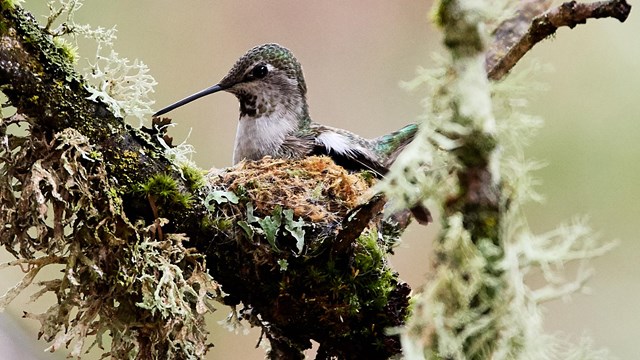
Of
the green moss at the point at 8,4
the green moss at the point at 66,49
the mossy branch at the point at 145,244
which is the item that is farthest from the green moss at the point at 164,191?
the green moss at the point at 8,4

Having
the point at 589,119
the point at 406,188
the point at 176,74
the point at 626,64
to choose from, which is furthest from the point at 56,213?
the point at 626,64

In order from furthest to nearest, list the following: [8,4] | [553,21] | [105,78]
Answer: [105,78], [8,4], [553,21]

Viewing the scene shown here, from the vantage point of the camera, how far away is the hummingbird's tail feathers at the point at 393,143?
2.63 m

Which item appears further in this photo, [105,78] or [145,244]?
[105,78]

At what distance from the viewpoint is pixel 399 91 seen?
12.7 feet

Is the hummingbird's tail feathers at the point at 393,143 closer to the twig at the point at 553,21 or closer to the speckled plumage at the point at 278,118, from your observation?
the speckled plumage at the point at 278,118

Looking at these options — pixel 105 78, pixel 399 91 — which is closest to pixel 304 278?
pixel 105 78

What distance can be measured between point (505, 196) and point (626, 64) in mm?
3204

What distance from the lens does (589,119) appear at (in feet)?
11.9

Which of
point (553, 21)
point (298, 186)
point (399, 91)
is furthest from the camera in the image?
point (399, 91)

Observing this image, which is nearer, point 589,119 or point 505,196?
point 505,196

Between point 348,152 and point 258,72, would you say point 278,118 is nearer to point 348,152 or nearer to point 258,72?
point 258,72

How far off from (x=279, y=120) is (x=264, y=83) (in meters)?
0.15

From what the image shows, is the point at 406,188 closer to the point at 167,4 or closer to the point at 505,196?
the point at 505,196
